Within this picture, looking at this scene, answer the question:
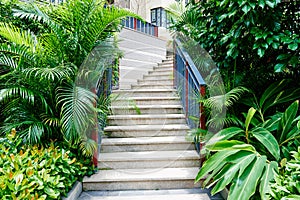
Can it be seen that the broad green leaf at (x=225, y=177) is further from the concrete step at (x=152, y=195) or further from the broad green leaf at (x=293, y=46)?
the broad green leaf at (x=293, y=46)

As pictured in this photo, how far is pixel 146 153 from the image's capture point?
307 cm

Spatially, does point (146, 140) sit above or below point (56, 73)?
below

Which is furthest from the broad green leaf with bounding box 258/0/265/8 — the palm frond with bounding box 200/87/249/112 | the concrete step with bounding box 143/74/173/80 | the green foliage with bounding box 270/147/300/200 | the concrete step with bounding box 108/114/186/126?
the concrete step with bounding box 143/74/173/80

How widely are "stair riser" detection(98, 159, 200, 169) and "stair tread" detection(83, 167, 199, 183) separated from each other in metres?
0.05

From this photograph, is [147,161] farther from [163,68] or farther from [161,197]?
[163,68]

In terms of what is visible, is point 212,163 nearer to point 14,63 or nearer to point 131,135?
point 131,135

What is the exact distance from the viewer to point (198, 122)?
2.89m

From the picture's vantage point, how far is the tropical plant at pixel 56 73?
2422 millimetres

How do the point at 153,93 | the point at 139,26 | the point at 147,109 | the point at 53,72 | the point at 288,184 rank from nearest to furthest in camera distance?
the point at 288,184 < the point at 53,72 < the point at 147,109 < the point at 153,93 < the point at 139,26

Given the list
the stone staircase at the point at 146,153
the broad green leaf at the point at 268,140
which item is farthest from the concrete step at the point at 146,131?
the broad green leaf at the point at 268,140

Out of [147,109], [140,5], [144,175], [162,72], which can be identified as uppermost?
[140,5]

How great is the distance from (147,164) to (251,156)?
128 cm

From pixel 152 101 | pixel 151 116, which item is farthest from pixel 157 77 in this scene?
pixel 151 116

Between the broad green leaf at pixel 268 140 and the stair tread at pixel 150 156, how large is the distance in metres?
0.88
